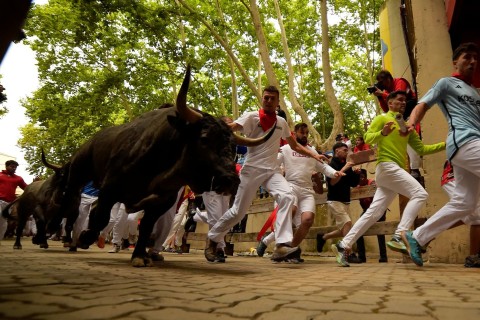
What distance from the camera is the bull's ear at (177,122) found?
169 inches

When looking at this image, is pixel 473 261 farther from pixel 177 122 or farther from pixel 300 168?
pixel 177 122

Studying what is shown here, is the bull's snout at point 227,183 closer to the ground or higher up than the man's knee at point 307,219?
higher up

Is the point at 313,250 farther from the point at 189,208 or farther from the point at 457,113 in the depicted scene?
the point at 457,113

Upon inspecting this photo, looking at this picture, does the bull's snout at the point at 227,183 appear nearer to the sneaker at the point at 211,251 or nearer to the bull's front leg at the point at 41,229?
the sneaker at the point at 211,251

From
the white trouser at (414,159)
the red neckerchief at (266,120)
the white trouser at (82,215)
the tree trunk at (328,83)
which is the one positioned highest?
the tree trunk at (328,83)

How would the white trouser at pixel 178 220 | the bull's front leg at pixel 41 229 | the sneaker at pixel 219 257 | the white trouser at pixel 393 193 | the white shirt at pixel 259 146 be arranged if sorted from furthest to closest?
the white trouser at pixel 178 220, the bull's front leg at pixel 41 229, the sneaker at pixel 219 257, the white shirt at pixel 259 146, the white trouser at pixel 393 193

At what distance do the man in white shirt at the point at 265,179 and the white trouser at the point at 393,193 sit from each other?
101cm

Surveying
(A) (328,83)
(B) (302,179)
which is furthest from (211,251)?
(A) (328,83)

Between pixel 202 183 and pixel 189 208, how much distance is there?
6.85 metres

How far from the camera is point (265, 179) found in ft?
19.3

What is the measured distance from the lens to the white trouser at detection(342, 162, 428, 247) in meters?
5.30

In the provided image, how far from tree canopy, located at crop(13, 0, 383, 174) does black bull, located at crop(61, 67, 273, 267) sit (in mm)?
7715

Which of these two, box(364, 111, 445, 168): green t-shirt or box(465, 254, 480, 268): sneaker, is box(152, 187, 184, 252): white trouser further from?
box(465, 254, 480, 268): sneaker

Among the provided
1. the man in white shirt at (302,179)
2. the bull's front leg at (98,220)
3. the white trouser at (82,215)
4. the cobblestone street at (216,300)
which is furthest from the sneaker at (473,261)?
the white trouser at (82,215)
